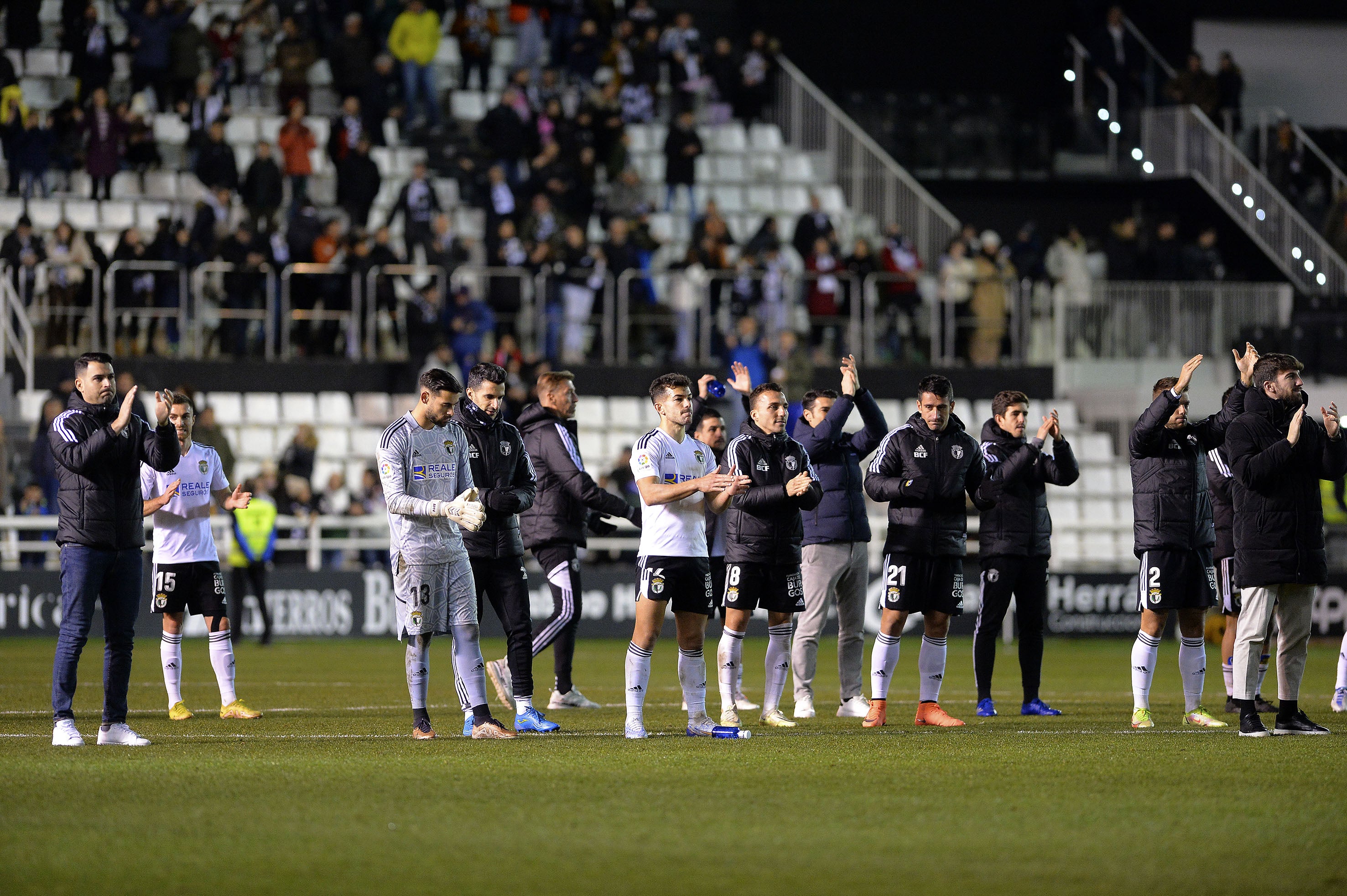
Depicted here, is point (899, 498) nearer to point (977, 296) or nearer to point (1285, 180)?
point (977, 296)

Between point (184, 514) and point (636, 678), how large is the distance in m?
3.95

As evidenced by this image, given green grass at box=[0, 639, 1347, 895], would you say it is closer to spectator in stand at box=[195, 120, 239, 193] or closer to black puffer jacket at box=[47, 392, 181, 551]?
black puffer jacket at box=[47, 392, 181, 551]

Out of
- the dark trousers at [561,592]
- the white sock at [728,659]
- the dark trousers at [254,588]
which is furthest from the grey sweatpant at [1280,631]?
the dark trousers at [254,588]

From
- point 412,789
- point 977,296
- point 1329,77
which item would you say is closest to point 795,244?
point 977,296

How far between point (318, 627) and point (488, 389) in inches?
468

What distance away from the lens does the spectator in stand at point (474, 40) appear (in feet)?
101

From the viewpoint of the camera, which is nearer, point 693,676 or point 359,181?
point 693,676

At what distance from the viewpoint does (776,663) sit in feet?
42.5

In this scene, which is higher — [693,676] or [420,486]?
[420,486]

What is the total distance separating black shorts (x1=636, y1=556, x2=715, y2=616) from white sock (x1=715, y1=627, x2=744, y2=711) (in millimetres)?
1056

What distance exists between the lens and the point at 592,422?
1061 inches

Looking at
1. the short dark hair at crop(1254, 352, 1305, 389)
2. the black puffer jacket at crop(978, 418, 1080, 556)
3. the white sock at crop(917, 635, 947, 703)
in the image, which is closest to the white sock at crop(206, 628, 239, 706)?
the white sock at crop(917, 635, 947, 703)

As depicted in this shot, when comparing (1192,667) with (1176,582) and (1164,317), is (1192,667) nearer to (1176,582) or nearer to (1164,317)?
(1176,582)

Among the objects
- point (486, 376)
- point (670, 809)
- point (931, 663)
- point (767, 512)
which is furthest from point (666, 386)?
point (670, 809)
